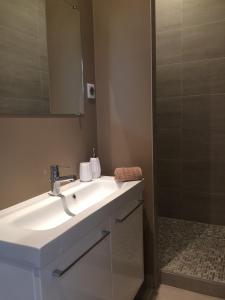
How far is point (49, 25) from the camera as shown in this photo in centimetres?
158

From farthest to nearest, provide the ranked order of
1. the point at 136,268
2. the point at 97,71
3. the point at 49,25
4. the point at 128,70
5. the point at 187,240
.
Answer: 1. the point at 187,240
2. the point at 97,71
3. the point at 128,70
4. the point at 136,268
5. the point at 49,25

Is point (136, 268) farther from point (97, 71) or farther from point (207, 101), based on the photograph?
point (207, 101)

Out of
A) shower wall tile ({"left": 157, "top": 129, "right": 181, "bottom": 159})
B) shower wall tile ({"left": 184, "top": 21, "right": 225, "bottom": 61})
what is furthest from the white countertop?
shower wall tile ({"left": 184, "top": 21, "right": 225, "bottom": 61})

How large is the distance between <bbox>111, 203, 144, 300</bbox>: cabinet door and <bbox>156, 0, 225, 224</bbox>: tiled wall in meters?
1.26

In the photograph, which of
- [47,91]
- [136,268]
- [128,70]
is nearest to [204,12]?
[128,70]

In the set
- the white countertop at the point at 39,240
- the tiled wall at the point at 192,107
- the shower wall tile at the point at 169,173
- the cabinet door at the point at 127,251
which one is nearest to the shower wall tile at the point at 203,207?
the tiled wall at the point at 192,107

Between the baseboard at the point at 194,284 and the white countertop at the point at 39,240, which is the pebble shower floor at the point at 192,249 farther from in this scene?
the white countertop at the point at 39,240

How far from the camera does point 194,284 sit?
194cm

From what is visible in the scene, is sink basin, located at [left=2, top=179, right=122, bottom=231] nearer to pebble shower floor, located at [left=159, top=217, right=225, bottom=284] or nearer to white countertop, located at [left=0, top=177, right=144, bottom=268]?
white countertop, located at [left=0, top=177, right=144, bottom=268]

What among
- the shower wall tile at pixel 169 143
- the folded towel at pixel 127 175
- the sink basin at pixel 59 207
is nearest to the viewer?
the sink basin at pixel 59 207

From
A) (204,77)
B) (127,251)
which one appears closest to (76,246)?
(127,251)

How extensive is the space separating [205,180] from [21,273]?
226 centimetres

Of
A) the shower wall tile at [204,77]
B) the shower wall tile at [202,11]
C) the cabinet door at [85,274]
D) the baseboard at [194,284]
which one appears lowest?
the baseboard at [194,284]

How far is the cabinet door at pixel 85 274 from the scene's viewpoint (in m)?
0.95
